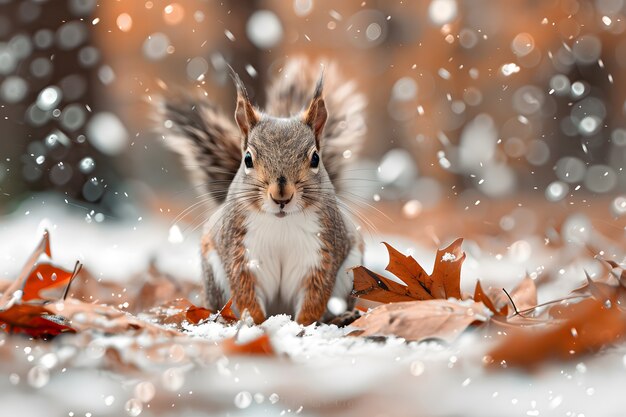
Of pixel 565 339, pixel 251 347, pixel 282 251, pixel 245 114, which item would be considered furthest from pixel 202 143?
pixel 565 339

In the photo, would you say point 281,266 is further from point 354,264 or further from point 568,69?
point 568,69

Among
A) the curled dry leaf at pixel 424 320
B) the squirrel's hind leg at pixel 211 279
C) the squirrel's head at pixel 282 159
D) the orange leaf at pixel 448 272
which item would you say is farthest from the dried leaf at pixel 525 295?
the squirrel's hind leg at pixel 211 279

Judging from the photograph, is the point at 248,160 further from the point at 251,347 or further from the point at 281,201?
the point at 251,347

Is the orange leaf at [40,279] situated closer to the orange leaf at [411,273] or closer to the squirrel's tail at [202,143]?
the squirrel's tail at [202,143]

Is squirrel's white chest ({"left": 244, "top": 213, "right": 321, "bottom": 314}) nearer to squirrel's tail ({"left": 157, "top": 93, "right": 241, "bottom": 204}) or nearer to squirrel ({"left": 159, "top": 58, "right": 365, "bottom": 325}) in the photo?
squirrel ({"left": 159, "top": 58, "right": 365, "bottom": 325})

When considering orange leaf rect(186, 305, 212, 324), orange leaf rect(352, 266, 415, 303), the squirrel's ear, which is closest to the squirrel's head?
the squirrel's ear

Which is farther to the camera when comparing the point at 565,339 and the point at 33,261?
the point at 33,261

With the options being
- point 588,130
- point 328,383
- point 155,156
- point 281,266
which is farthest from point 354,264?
point 588,130
